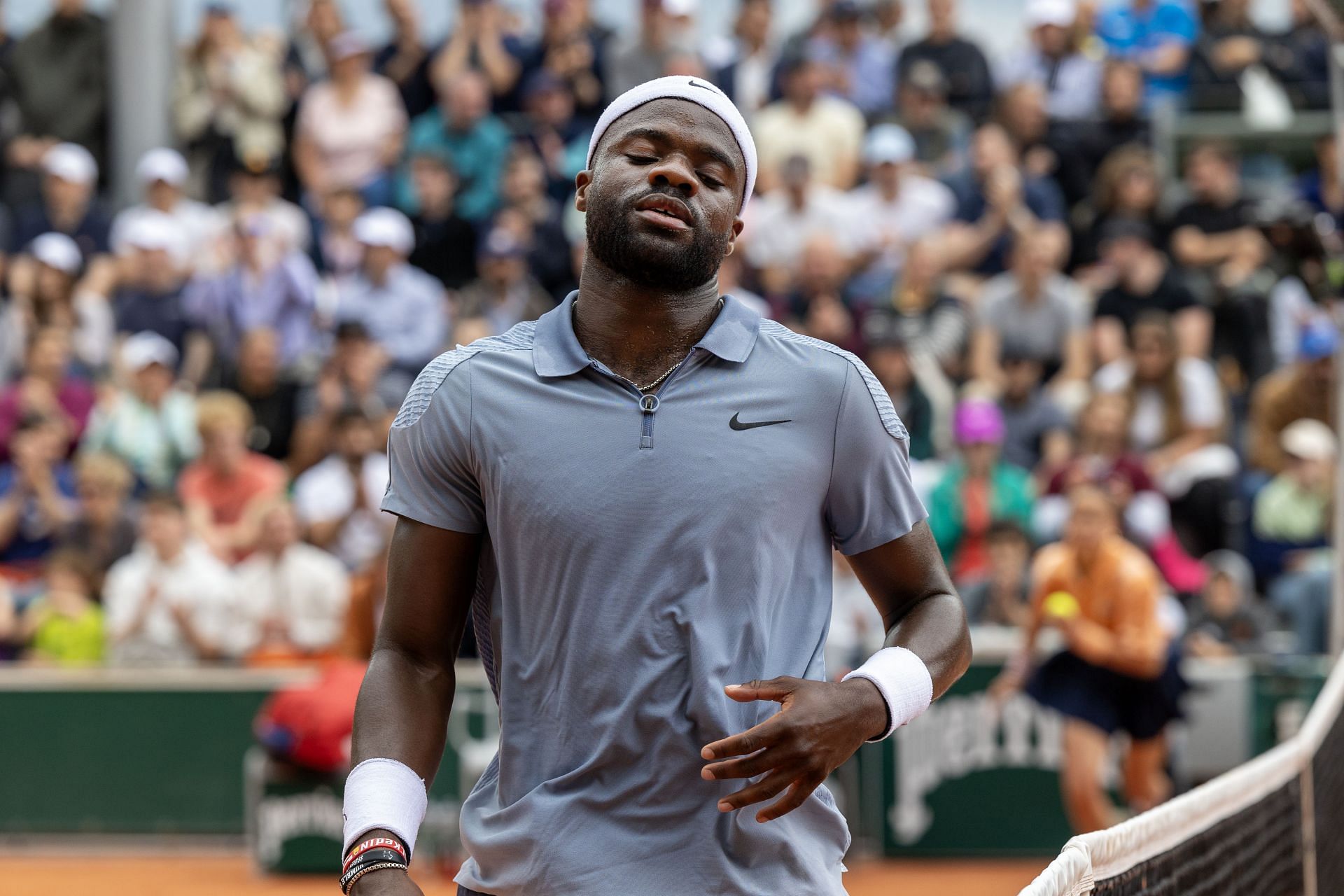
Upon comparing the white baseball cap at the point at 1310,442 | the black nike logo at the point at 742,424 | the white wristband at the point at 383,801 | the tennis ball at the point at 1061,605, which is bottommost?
the tennis ball at the point at 1061,605

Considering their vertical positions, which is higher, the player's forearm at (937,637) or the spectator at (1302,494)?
the player's forearm at (937,637)

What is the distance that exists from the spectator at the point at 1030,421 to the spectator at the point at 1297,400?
1177mm

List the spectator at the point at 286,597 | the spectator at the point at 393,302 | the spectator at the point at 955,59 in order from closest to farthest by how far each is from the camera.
Answer: the spectator at the point at 286,597, the spectator at the point at 393,302, the spectator at the point at 955,59

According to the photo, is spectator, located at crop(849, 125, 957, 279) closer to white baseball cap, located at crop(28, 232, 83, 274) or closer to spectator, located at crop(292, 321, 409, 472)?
spectator, located at crop(292, 321, 409, 472)

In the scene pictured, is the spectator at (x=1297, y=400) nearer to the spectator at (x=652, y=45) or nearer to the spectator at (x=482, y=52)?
the spectator at (x=652, y=45)

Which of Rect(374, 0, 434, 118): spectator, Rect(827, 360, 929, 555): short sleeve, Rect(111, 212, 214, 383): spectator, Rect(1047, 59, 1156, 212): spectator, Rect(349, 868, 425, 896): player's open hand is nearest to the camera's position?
Rect(349, 868, 425, 896): player's open hand

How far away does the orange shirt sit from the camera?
910cm

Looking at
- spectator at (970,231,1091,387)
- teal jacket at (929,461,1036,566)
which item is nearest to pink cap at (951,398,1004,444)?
teal jacket at (929,461,1036,566)

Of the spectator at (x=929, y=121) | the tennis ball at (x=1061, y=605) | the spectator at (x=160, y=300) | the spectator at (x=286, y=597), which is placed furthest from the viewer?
the spectator at (x=929, y=121)

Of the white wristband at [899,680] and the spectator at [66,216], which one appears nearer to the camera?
the white wristband at [899,680]

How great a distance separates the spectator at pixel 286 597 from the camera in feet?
34.4

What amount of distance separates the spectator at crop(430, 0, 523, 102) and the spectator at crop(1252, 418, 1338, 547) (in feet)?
20.9

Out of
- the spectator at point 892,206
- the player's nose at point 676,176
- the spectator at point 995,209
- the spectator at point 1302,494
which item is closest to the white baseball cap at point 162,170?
the spectator at point 892,206

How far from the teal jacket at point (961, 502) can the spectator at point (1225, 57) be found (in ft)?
15.4
